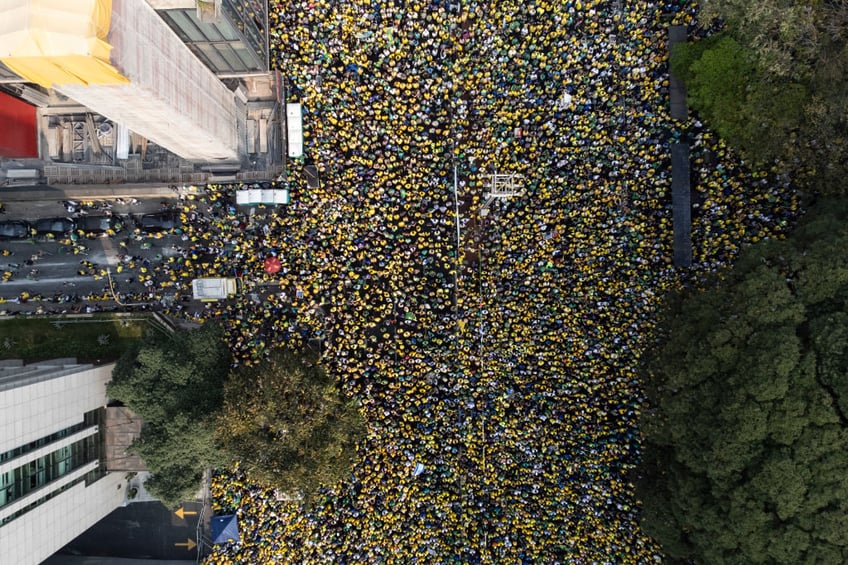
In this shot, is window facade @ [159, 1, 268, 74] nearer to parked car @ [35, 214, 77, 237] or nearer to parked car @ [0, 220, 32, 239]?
parked car @ [35, 214, 77, 237]

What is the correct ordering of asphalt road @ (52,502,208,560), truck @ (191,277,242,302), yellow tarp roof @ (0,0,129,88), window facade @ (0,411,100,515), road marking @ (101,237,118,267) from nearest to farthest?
yellow tarp roof @ (0,0,129,88) → window facade @ (0,411,100,515) → truck @ (191,277,242,302) → road marking @ (101,237,118,267) → asphalt road @ (52,502,208,560)

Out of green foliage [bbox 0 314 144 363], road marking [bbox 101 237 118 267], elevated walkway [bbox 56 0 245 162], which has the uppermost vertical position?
elevated walkway [bbox 56 0 245 162]

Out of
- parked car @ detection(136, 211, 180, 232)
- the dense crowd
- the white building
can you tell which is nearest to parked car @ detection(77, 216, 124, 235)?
parked car @ detection(136, 211, 180, 232)

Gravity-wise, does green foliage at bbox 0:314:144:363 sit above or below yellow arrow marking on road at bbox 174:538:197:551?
above

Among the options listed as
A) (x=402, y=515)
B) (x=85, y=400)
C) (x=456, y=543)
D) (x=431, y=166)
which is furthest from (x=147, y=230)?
(x=456, y=543)

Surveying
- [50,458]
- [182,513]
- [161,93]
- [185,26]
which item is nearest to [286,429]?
[50,458]

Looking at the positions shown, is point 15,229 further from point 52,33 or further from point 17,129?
point 52,33
